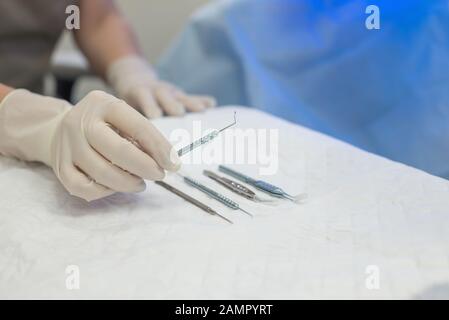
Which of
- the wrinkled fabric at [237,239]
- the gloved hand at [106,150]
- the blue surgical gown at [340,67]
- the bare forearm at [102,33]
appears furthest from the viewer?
the bare forearm at [102,33]

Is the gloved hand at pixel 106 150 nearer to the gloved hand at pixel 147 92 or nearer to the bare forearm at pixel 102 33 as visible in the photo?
the gloved hand at pixel 147 92

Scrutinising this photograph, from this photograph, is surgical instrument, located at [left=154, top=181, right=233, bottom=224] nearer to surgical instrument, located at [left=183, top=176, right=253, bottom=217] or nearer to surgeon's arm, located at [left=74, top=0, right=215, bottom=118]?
surgical instrument, located at [left=183, top=176, right=253, bottom=217]

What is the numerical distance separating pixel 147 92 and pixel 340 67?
393 mm

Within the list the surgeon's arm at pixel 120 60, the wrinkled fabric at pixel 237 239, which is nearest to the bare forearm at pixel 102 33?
the surgeon's arm at pixel 120 60

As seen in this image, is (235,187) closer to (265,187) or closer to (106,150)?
(265,187)

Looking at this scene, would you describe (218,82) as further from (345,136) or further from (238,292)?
(238,292)

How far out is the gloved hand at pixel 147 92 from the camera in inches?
38.4

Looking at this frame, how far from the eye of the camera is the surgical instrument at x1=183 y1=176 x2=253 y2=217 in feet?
2.04

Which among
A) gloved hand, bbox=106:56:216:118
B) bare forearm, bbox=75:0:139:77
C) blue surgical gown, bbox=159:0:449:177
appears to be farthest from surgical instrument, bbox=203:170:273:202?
bare forearm, bbox=75:0:139:77

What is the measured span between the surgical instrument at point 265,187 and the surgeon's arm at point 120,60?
0.31m

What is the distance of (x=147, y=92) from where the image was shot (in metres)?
1.02

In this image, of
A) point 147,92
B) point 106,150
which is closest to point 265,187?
point 106,150

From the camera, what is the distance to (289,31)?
112 cm

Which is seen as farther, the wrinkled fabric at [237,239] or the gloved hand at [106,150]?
the gloved hand at [106,150]
